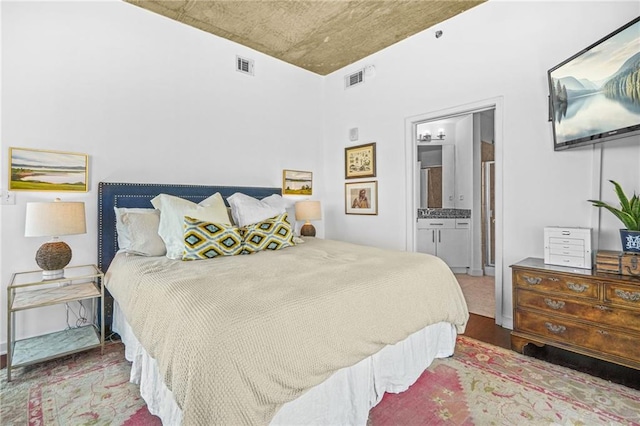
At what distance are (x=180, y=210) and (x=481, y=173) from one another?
15.2 feet

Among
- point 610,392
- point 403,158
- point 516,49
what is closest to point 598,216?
point 610,392

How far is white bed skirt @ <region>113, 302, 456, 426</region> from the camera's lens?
143 cm

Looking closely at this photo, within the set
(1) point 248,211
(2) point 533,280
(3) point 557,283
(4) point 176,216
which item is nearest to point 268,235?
(1) point 248,211

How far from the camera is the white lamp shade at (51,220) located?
223 centimetres

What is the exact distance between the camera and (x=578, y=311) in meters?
2.20

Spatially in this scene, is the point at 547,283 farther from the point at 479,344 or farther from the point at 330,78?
the point at 330,78

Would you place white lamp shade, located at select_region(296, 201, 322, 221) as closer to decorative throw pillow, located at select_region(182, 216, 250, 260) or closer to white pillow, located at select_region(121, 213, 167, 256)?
decorative throw pillow, located at select_region(182, 216, 250, 260)

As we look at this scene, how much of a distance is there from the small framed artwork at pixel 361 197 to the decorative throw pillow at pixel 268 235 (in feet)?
4.89

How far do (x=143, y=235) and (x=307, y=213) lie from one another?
1.99 meters

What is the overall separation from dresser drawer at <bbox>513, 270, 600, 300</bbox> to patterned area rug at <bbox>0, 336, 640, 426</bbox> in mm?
529

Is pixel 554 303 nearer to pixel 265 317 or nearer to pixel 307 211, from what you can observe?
pixel 265 317

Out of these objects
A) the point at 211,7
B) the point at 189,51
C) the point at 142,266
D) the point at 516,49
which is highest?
the point at 211,7

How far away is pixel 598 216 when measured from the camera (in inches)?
98.1

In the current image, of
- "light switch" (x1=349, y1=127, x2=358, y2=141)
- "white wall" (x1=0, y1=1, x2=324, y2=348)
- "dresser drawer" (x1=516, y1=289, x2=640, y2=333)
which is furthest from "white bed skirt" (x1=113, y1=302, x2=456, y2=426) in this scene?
"light switch" (x1=349, y1=127, x2=358, y2=141)
